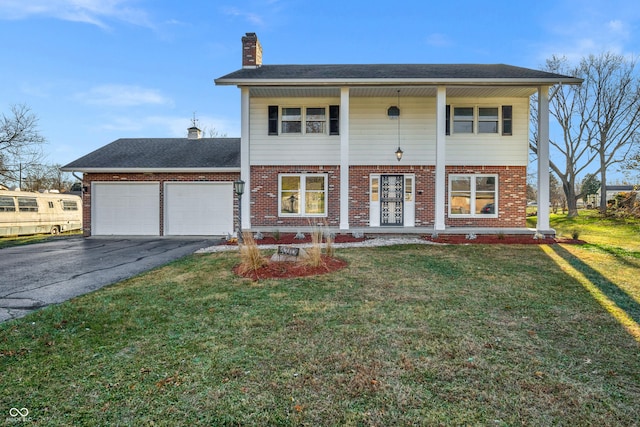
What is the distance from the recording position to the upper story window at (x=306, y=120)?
12.3m

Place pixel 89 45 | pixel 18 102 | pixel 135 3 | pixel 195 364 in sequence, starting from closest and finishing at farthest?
pixel 195 364
pixel 135 3
pixel 89 45
pixel 18 102

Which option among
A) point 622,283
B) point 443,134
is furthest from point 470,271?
point 443,134

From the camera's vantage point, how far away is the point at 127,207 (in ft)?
43.3

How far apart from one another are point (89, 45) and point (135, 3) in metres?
4.54

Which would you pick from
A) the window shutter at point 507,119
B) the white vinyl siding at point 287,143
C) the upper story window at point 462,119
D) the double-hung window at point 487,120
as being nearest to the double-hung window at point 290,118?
the white vinyl siding at point 287,143

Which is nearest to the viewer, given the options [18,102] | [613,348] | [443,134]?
[613,348]

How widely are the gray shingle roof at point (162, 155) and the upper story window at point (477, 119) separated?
8.43 m

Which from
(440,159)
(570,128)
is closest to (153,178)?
(440,159)

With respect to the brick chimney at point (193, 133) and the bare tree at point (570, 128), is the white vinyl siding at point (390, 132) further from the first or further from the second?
the bare tree at point (570, 128)

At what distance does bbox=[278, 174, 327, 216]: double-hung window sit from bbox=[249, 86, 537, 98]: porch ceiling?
2999 mm

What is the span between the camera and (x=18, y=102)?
15.8 m

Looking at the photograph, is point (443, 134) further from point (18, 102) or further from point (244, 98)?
point (18, 102)

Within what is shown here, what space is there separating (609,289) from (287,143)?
9.92m

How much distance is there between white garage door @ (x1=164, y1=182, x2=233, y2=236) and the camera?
42.8ft
